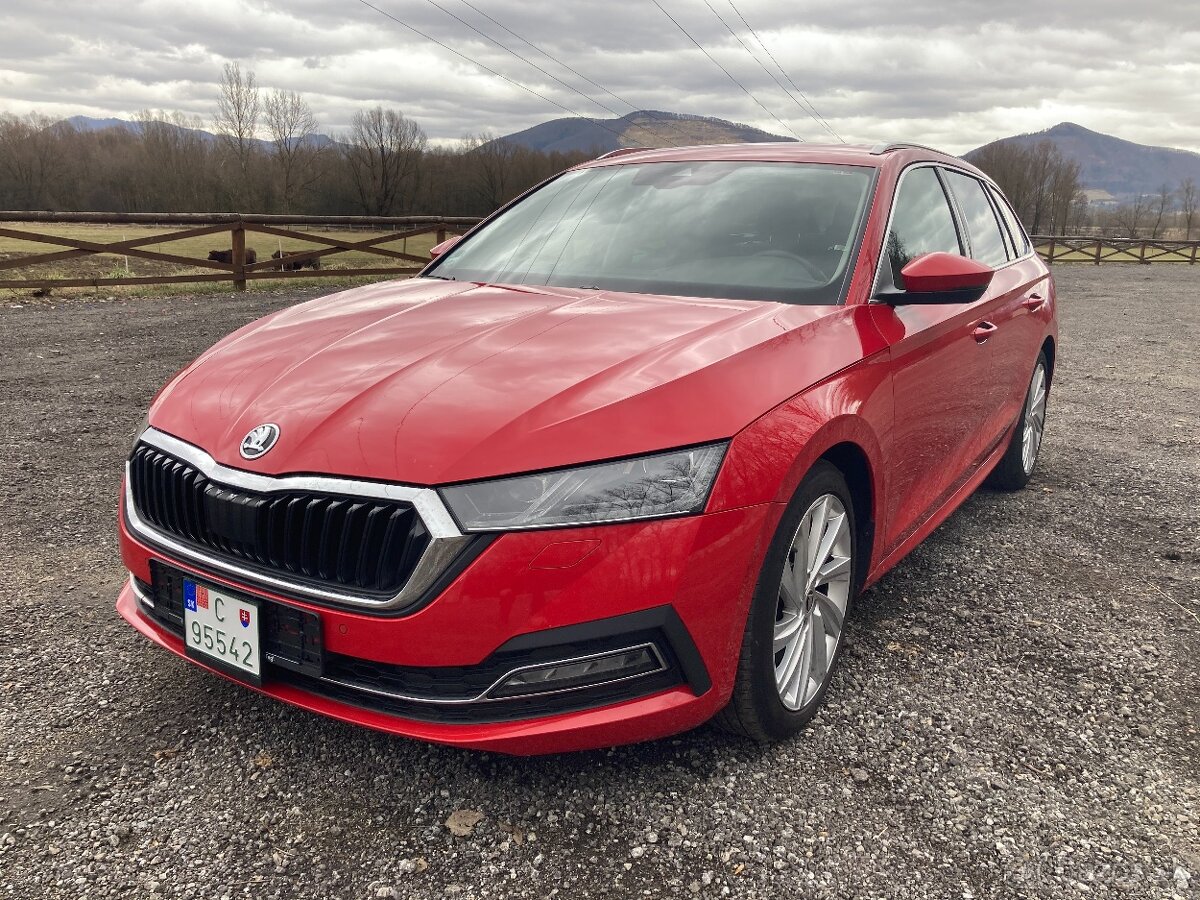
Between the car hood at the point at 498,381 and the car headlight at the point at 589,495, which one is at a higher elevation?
the car hood at the point at 498,381

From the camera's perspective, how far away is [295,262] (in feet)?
48.4

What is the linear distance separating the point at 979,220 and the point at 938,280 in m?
1.73

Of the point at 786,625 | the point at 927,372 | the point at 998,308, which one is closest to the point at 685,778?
the point at 786,625

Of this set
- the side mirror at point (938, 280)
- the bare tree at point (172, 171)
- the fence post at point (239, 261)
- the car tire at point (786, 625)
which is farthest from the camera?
the bare tree at point (172, 171)

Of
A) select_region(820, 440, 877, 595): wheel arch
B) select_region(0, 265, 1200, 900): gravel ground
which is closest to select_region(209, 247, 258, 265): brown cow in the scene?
select_region(0, 265, 1200, 900): gravel ground

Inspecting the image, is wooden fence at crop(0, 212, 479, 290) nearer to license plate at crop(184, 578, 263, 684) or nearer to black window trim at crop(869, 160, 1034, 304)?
black window trim at crop(869, 160, 1034, 304)

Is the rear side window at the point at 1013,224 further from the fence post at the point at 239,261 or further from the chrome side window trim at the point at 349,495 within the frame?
the fence post at the point at 239,261

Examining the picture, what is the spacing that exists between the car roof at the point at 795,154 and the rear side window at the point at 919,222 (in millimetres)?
95

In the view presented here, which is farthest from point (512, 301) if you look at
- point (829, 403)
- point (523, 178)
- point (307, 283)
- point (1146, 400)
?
point (523, 178)

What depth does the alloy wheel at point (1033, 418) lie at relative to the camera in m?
4.70

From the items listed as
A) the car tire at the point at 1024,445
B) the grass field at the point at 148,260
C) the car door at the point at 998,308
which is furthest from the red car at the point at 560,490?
the grass field at the point at 148,260

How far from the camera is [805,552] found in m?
2.33

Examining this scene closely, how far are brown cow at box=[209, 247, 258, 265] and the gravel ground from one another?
38.7ft

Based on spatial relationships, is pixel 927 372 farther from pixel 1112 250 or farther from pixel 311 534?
pixel 1112 250
